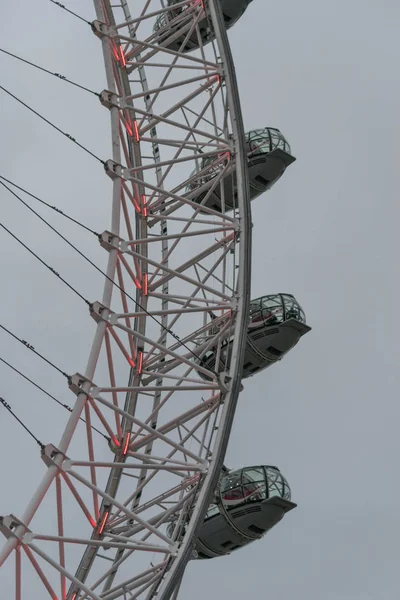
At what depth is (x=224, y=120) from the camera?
46.8 metres

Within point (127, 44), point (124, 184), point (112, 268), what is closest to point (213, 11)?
point (127, 44)

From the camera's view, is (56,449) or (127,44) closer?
(56,449)

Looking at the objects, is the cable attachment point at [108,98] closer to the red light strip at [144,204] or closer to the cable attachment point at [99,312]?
the red light strip at [144,204]

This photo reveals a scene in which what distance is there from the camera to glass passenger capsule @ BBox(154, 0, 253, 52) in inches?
1970

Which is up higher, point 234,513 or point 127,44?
point 127,44

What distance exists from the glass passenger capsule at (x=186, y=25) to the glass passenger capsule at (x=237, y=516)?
41.9 ft

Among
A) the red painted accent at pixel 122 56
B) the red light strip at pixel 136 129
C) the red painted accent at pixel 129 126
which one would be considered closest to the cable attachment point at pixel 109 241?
the red painted accent at pixel 129 126

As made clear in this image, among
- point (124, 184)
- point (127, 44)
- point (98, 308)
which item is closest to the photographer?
point (98, 308)

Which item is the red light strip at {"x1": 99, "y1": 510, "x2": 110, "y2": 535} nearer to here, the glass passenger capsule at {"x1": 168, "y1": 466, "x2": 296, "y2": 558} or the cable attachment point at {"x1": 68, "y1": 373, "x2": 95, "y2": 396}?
the glass passenger capsule at {"x1": 168, "y1": 466, "x2": 296, "y2": 558}

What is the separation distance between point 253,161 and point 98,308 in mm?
10217

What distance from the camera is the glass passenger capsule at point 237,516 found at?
44.1 m

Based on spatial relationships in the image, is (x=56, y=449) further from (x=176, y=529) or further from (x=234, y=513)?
(x=234, y=513)

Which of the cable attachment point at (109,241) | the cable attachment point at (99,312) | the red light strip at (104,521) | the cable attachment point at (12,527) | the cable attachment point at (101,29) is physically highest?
the cable attachment point at (101,29)

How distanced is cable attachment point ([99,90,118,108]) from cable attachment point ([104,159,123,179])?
2.09 m
